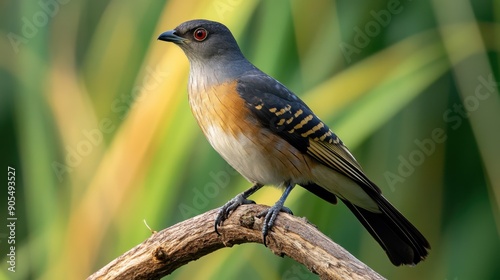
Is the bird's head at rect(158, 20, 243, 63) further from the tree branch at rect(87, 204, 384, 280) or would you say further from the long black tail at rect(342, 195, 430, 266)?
the long black tail at rect(342, 195, 430, 266)

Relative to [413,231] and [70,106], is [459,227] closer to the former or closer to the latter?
[413,231]

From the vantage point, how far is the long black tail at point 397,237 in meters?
2.45

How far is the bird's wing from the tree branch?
12.1 inches

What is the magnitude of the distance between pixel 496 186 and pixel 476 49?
1.93ft

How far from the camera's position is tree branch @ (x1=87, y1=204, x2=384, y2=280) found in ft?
6.93

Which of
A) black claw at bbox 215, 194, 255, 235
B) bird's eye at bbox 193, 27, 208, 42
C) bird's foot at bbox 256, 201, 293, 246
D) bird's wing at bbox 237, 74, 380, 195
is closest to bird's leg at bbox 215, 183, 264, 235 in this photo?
black claw at bbox 215, 194, 255, 235

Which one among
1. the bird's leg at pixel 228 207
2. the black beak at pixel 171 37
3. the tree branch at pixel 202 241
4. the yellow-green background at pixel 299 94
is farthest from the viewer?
the yellow-green background at pixel 299 94

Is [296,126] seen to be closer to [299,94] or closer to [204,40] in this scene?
[204,40]

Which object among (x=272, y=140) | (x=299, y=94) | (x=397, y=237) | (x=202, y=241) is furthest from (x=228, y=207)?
(x=299, y=94)

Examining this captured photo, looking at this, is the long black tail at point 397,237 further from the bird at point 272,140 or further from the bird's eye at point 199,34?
the bird's eye at point 199,34

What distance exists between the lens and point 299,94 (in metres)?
3.09

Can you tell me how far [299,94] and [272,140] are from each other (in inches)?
26.1

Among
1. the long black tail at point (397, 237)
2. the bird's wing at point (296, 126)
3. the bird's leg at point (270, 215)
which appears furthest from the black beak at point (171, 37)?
the long black tail at point (397, 237)

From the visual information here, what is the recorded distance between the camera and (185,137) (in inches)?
116
